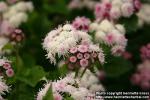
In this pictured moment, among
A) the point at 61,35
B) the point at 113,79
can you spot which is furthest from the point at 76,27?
the point at 113,79

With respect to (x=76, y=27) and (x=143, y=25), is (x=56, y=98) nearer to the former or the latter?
(x=76, y=27)

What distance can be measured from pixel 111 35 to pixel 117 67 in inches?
30.8

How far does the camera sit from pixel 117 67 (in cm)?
381

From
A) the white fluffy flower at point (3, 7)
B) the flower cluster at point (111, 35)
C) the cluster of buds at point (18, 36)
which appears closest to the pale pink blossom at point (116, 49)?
the flower cluster at point (111, 35)

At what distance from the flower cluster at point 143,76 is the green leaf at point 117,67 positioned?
3.5 inches

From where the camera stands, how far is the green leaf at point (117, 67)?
149 inches

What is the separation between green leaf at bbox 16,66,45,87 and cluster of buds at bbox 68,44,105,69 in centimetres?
19

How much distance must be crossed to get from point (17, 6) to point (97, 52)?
135 cm

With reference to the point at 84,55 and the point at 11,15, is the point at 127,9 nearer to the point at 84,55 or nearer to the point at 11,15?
the point at 84,55

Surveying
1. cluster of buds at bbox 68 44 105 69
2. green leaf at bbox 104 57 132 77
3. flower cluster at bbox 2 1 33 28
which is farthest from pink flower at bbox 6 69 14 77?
green leaf at bbox 104 57 132 77

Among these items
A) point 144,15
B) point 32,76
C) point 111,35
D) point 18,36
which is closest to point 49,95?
point 32,76

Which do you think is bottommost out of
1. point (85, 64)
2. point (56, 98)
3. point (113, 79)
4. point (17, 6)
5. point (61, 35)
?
point (56, 98)

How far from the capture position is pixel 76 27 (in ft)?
9.84

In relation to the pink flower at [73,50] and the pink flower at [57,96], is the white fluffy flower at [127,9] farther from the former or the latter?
the pink flower at [57,96]
